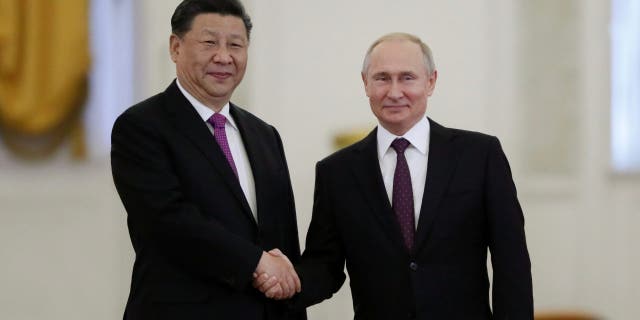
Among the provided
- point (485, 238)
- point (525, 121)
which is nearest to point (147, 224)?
point (485, 238)

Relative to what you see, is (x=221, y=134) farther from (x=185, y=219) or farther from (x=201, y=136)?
(x=185, y=219)

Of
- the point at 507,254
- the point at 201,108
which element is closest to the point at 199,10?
the point at 201,108

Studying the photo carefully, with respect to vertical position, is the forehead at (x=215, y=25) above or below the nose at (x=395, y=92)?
above

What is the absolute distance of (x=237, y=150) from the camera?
2.61 m

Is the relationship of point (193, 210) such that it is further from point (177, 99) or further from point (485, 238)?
point (485, 238)

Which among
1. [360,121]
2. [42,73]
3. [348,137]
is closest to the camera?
[42,73]

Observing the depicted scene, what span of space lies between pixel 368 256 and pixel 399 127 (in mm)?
379

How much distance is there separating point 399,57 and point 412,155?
284 millimetres

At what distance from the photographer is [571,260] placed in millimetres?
5656

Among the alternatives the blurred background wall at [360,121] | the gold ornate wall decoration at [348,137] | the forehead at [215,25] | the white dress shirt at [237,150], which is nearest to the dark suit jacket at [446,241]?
the white dress shirt at [237,150]

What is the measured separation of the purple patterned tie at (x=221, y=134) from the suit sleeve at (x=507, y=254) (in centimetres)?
74

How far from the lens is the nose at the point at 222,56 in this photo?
8.27ft

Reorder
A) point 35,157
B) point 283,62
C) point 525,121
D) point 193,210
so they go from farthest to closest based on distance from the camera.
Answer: point 525,121, point 283,62, point 35,157, point 193,210

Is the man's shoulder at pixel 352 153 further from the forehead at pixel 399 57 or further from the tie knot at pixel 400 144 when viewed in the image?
the forehead at pixel 399 57
